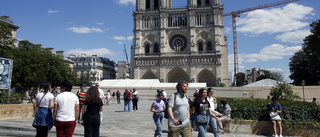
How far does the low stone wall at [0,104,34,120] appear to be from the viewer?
364 inches

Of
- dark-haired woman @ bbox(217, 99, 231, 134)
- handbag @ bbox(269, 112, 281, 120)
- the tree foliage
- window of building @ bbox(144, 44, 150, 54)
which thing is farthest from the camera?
window of building @ bbox(144, 44, 150, 54)

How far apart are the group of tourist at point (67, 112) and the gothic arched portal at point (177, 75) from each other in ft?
132

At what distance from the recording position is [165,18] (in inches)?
1828

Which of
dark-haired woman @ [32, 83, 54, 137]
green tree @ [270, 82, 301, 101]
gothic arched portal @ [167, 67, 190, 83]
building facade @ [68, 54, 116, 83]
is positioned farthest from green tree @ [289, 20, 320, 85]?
building facade @ [68, 54, 116, 83]

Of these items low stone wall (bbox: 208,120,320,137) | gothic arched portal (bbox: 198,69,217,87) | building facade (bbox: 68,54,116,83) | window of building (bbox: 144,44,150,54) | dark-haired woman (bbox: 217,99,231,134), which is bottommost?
low stone wall (bbox: 208,120,320,137)

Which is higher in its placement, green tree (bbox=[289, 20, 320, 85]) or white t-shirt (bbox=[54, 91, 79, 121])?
green tree (bbox=[289, 20, 320, 85])

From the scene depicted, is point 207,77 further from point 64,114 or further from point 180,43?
point 64,114

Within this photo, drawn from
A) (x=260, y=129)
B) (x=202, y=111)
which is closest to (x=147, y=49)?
(x=260, y=129)

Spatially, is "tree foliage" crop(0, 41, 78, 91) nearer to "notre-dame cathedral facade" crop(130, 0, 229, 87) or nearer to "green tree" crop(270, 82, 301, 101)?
"notre-dame cathedral facade" crop(130, 0, 229, 87)

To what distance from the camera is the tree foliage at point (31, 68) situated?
2580 centimetres

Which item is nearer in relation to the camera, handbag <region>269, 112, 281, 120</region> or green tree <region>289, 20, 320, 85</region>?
handbag <region>269, 112, 281, 120</region>

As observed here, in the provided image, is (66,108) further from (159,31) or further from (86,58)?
(86,58)

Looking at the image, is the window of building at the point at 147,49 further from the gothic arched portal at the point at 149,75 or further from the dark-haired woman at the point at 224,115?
the dark-haired woman at the point at 224,115

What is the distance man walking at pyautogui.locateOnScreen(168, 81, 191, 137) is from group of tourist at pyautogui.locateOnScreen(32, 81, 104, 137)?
1503mm
